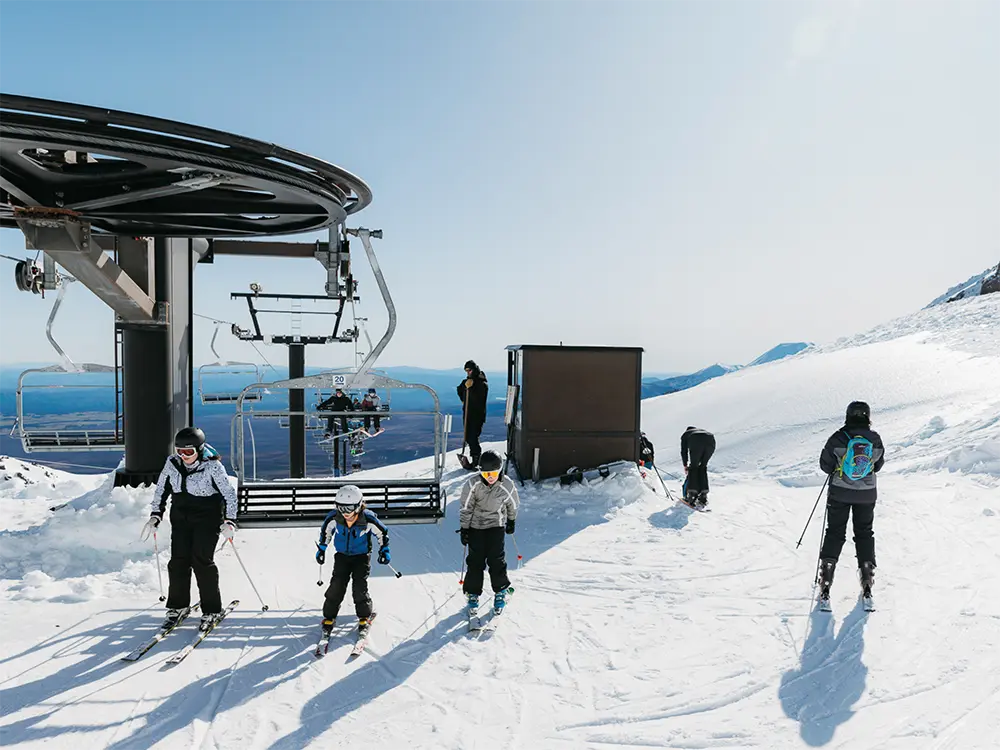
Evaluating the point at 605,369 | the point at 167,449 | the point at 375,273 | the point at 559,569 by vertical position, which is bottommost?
the point at 559,569

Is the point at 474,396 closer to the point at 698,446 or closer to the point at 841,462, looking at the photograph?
the point at 698,446

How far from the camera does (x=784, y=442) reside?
658 inches

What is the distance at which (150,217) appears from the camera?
5719 millimetres

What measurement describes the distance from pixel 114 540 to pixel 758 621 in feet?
22.3

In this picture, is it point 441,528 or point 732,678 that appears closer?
point 732,678

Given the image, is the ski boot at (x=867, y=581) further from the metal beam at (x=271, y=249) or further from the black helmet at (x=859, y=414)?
the metal beam at (x=271, y=249)

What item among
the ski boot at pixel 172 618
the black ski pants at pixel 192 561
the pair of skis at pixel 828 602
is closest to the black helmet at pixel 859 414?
the pair of skis at pixel 828 602

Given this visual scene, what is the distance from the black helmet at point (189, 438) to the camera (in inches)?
196

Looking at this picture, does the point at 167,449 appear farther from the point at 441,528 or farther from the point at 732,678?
the point at 732,678

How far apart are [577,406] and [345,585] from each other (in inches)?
244

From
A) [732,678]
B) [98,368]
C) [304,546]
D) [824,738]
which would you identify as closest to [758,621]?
[732,678]

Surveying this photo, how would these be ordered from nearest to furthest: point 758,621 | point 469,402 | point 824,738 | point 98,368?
1. point 824,738
2. point 758,621
3. point 98,368
4. point 469,402

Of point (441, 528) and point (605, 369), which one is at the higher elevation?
point (605, 369)

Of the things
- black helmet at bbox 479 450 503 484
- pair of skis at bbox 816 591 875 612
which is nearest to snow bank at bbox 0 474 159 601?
black helmet at bbox 479 450 503 484
